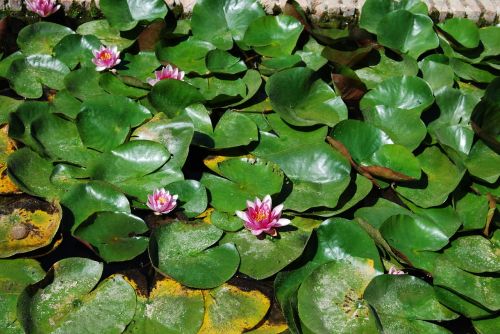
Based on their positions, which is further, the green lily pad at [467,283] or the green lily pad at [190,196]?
the green lily pad at [190,196]

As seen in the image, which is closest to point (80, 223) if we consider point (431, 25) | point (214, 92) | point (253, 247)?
point (253, 247)

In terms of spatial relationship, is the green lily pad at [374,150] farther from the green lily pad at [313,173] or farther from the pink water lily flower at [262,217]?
the pink water lily flower at [262,217]

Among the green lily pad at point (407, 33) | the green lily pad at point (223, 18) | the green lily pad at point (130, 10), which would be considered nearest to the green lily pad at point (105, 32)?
the green lily pad at point (130, 10)

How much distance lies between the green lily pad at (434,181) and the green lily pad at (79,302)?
1.46m

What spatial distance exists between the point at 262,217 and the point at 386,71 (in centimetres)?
153

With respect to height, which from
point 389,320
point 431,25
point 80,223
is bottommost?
point 389,320

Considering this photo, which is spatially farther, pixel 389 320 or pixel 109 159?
pixel 109 159

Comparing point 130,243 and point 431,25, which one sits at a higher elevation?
point 431,25

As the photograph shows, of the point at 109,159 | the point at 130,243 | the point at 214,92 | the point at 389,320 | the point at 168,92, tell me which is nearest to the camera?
the point at 389,320

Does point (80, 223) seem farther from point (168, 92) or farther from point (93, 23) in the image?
point (93, 23)

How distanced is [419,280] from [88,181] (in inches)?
62.6

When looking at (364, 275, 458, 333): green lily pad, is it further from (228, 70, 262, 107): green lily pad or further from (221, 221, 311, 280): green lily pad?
(228, 70, 262, 107): green lily pad

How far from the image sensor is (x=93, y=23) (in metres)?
3.78

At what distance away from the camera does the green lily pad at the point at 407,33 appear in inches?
146
